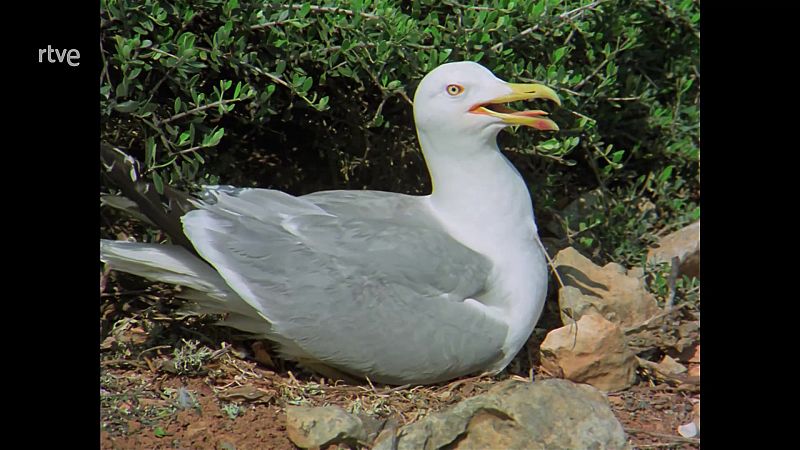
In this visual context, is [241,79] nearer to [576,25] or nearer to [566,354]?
[576,25]

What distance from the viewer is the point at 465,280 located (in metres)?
3.56

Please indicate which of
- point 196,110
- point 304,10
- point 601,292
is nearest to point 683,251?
point 601,292

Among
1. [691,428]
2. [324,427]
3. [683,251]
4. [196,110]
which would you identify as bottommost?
[691,428]

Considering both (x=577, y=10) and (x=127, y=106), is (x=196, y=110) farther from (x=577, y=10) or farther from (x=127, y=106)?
(x=577, y=10)

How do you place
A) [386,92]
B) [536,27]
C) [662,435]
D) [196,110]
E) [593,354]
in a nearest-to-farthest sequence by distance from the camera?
1. [662,435]
2. [196,110]
3. [593,354]
4. [386,92]
5. [536,27]

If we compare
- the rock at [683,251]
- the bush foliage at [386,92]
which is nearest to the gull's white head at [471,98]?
the bush foliage at [386,92]

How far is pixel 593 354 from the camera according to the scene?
3.69 m

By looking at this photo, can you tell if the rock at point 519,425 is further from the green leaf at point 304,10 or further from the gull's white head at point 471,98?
the green leaf at point 304,10

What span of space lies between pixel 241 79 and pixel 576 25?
54.1 inches

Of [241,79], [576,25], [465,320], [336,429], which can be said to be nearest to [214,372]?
[336,429]

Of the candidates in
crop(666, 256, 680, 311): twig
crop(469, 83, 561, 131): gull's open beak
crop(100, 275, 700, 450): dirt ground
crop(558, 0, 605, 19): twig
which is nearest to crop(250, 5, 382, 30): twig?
crop(469, 83, 561, 131): gull's open beak

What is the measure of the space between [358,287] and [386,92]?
847 mm

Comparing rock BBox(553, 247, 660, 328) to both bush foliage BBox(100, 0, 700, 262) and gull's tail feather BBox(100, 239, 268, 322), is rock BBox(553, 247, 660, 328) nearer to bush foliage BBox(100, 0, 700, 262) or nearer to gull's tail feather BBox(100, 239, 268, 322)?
bush foliage BBox(100, 0, 700, 262)

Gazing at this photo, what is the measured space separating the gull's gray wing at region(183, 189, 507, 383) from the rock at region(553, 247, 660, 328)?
0.52 m
